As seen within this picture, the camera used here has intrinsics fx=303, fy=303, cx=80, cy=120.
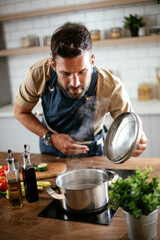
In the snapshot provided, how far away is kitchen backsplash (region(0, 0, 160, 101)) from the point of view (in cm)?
442

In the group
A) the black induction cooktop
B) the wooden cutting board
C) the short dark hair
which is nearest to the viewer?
the black induction cooktop

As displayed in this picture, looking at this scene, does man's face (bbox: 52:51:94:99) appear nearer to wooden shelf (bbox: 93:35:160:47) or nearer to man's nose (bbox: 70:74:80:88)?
man's nose (bbox: 70:74:80:88)

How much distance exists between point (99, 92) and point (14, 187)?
1053mm

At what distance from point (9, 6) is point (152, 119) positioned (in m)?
3.07

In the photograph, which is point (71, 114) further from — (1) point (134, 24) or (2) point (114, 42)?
(1) point (134, 24)

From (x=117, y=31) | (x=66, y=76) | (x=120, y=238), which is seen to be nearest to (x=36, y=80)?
(x=66, y=76)

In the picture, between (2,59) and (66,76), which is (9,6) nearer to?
(2,59)

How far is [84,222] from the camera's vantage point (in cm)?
146

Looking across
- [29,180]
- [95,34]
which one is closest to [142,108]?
[95,34]

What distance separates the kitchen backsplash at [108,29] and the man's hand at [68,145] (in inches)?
105

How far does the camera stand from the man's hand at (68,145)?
200 cm

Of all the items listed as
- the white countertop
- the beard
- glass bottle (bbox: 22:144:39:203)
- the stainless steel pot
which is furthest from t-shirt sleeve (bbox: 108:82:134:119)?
the white countertop

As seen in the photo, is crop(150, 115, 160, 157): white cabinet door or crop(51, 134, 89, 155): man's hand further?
crop(150, 115, 160, 157): white cabinet door

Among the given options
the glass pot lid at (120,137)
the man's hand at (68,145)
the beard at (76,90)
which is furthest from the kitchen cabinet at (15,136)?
the glass pot lid at (120,137)
